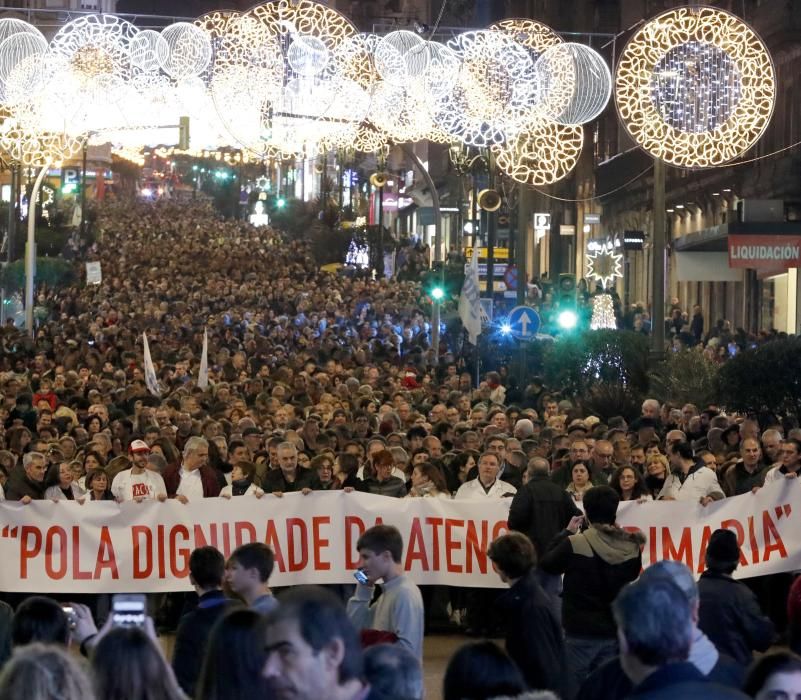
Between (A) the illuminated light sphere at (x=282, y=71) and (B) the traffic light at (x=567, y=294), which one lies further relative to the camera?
(B) the traffic light at (x=567, y=294)

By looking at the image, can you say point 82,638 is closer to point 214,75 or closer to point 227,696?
point 227,696

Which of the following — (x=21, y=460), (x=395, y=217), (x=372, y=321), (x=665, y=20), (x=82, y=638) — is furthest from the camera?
(x=395, y=217)

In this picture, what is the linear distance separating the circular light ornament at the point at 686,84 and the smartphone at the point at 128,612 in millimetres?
14450

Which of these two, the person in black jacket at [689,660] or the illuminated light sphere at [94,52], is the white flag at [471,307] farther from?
the person in black jacket at [689,660]

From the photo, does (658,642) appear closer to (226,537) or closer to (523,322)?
(226,537)

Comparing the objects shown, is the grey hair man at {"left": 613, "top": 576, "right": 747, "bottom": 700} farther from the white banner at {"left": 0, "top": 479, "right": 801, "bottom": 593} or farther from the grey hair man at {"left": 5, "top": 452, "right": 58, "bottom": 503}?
the grey hair man at {"left": 5, "top": 452, "right": 58, "bottom": 503}

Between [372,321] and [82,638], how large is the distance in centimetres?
3536

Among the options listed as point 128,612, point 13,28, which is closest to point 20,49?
point 13,28

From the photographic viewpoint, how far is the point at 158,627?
44.4ft

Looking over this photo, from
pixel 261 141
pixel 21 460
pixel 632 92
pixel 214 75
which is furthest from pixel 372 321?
pixel 21 460

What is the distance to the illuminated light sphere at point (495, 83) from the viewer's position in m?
23.3

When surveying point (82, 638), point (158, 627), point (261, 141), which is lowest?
point (158, 627)

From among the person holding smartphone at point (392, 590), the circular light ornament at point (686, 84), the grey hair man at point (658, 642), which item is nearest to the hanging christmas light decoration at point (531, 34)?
the circular light ornament at point (686, 84)

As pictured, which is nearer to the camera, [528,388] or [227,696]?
[227,696]
